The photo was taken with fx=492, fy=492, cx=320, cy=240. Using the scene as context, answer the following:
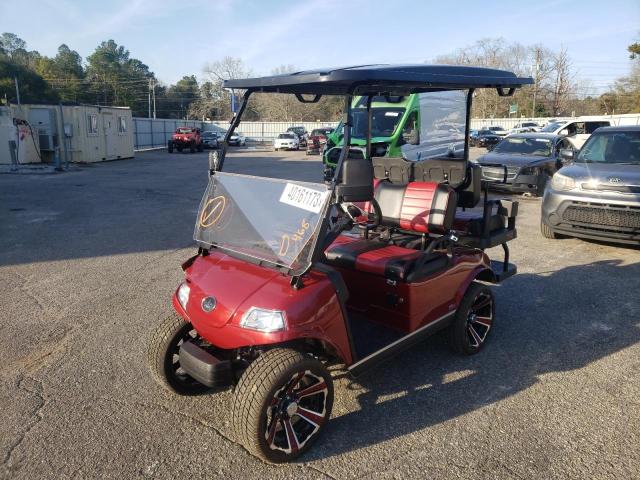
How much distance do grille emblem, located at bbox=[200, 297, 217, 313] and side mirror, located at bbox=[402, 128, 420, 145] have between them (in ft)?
30.2

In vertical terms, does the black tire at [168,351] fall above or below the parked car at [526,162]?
below

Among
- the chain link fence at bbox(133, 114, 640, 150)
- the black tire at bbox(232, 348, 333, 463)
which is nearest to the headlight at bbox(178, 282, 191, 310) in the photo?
the black tire at bbox(232, 348, 333, 463)

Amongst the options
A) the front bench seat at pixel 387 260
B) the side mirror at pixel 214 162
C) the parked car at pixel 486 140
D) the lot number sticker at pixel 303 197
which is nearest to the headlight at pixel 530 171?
the front bench seat at pixel 387 260

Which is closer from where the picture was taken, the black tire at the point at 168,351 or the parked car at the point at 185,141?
the black tire at the point at 168,351

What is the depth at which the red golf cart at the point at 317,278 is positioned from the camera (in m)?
2.69

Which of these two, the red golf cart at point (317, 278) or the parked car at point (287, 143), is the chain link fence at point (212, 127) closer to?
the parked car at point (287, 143)

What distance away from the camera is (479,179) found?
4375 millimetres

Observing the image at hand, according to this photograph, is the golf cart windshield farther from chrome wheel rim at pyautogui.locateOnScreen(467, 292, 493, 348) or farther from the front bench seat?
chrome wheel rim at pyautogui.locateOnScreen(467, 292, 493, 348)

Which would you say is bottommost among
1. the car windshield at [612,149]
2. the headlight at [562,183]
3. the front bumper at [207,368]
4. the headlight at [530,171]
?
the front bumper at [207,368]

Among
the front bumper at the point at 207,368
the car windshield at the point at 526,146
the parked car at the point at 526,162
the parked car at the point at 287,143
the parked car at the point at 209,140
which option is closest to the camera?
the front bumper at the point at 207,368

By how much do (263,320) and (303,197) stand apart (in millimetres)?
772

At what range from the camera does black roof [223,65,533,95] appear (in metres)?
2.90

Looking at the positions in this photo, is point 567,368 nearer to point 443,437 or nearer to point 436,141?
point 443,437

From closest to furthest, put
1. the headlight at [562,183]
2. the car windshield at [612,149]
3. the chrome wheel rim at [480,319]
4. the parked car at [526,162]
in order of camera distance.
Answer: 1. the chrome wheel rim at [480,319]
2. the headlight at [562,183]
3. the car windshield at [612,149]
4. the parked car at [526,162]
